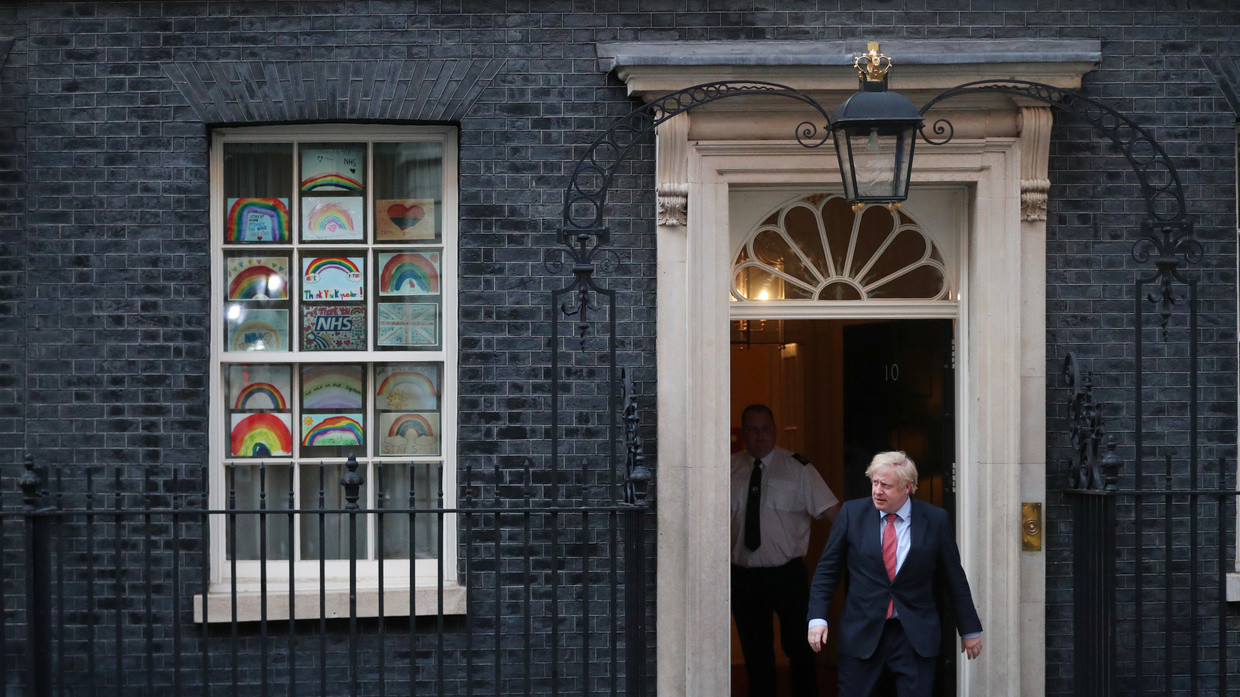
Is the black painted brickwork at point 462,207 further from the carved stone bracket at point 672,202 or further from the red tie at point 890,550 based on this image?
the red tie at point 890,550

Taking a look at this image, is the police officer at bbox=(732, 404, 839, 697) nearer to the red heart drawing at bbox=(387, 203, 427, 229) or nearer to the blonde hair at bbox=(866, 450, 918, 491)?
the blonde hair at bbox=(866, 450, 918, 491)

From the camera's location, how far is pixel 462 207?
696 centimetres

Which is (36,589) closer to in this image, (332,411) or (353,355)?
(332,411)

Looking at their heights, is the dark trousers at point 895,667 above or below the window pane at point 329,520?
below

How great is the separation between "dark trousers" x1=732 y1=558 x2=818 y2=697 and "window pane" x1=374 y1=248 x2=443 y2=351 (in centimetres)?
237

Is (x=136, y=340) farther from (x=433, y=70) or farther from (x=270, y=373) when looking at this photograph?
(x=433, y=70)

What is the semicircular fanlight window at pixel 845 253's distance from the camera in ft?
23.9

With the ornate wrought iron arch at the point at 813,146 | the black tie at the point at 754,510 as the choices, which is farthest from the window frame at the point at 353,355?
the black tie at the point at 754,510

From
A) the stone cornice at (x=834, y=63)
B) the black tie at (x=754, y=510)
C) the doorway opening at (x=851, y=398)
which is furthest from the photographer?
the black tie at (x=754, y=510)

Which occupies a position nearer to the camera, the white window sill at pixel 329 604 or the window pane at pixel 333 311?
the white window sill at pixel 329 604

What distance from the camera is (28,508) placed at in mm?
5910

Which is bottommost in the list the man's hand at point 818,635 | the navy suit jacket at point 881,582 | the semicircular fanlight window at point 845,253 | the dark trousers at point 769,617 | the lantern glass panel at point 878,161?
the dark trousers at point 769,617

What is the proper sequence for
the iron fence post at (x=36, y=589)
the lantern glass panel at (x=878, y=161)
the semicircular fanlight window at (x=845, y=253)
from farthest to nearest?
the semicircular fanlight window at (x=845, y=253)
the lantern glass panel at (x=878, y=161)
the iron fence post at (x=36, y=589)

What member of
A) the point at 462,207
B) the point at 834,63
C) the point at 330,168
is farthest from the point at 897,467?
the point at 330,168
